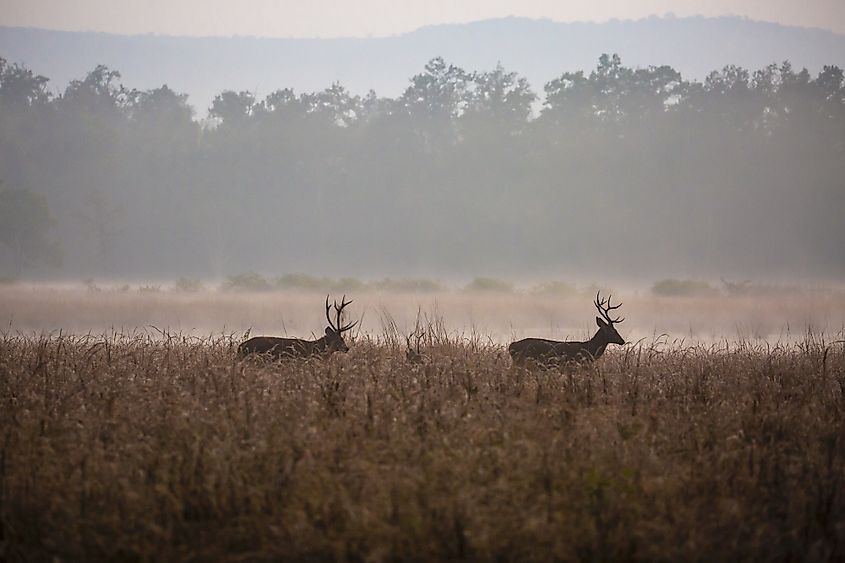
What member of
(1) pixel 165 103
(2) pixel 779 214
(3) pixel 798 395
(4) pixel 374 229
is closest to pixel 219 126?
Result: (1) pixel 165 103

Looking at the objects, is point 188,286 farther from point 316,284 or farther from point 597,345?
point 597,345

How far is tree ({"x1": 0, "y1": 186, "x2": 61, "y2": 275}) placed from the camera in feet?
143

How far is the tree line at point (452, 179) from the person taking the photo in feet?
161

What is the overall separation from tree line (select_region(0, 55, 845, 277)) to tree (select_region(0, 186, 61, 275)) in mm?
171

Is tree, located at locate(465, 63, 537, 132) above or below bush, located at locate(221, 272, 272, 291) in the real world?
above

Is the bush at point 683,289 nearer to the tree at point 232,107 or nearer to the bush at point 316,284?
the bush at point 316,284

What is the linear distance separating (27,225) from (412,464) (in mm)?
42357

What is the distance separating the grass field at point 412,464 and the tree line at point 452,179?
130 ft

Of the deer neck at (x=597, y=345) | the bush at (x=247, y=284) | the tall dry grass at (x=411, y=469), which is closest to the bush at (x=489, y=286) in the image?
the bush at (x=247, y=284)

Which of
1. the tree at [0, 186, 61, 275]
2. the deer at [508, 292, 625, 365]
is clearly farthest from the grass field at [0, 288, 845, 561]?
the tree at [0, 186, 61, 275]

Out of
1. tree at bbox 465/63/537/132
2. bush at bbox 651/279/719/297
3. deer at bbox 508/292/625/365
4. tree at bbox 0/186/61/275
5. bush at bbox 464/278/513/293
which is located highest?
tree at bbox 465/63/537/132

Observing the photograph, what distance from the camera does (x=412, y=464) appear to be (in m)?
6.54

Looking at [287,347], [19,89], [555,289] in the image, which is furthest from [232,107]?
[287,347]

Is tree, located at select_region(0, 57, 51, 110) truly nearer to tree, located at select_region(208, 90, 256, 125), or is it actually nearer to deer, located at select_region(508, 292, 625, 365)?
tree, located at select_region(208, 90, 256, 125)
